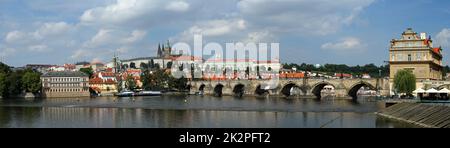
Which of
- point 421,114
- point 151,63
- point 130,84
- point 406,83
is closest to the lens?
point 421,114

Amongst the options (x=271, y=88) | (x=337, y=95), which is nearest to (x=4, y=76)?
(x=271, y=88)

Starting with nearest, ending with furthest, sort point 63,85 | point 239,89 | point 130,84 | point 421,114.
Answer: point 421,114 → point 63,85 → point 239,89 → point 130,84

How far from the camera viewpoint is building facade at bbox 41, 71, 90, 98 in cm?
8662

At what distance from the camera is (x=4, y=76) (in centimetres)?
8288

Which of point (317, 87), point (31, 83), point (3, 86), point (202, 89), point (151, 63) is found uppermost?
point (151, 63)

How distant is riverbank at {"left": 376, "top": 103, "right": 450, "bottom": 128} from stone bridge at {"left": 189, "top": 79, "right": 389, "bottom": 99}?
74.4 feet

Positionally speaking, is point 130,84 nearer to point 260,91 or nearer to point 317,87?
point 260,91

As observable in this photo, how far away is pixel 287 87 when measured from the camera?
80438 mm

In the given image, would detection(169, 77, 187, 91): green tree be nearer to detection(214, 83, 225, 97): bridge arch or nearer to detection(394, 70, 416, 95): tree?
detection(214, 83, 225, 97): bridge arch

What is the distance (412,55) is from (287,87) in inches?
1078

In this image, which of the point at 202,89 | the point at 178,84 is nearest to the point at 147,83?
the point at 178,84

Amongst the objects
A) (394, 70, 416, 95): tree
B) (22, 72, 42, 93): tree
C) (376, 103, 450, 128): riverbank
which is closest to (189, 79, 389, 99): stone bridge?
(394, 70, 416, 95): tree
